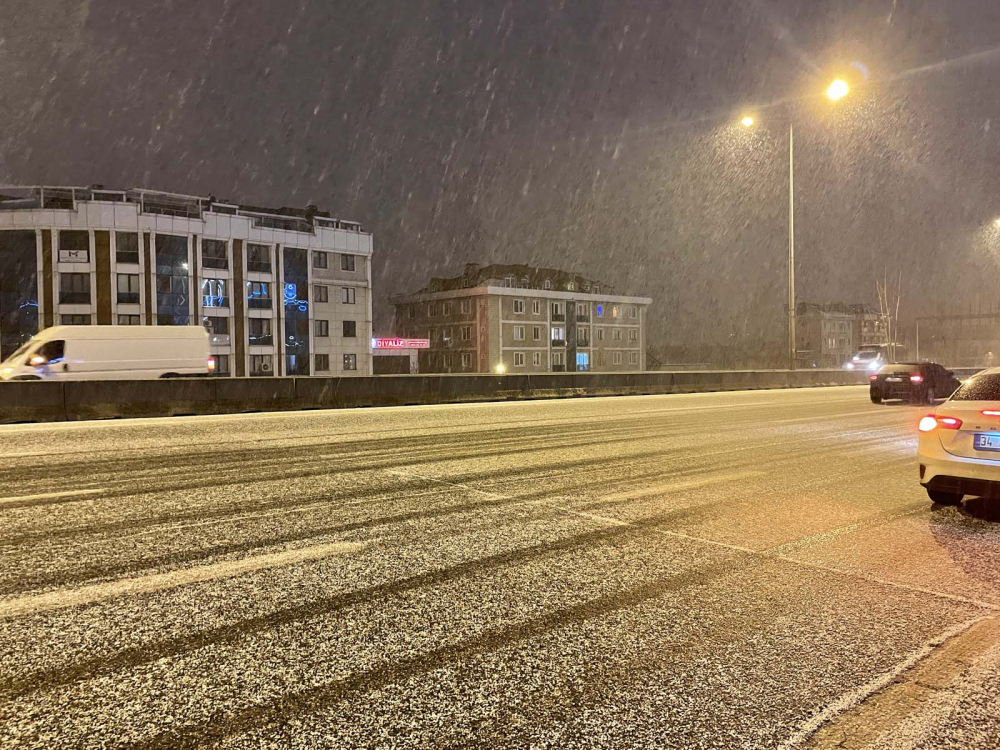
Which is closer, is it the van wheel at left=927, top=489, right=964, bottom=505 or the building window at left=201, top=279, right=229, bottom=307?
the van wheel at left=927, top=489, right=964, bottom=505

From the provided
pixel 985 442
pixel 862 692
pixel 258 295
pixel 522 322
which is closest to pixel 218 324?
pixel 258 295

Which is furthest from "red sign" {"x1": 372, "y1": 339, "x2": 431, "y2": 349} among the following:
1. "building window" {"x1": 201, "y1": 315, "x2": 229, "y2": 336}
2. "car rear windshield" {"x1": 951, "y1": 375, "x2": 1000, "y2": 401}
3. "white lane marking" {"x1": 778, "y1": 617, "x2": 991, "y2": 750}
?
"white lane marking" {"x1": 778, "y1": 617, "x2": 991, "y2": 750}

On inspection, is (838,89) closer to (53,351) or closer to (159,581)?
(159,581)

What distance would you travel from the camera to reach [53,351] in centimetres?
2291

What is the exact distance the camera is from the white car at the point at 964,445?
577 centimetres

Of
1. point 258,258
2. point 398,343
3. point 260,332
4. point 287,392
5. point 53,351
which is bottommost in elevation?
point 287,392

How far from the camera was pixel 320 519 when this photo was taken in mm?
5629

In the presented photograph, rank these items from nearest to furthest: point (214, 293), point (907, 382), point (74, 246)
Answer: point (907, 382), point (74, 246), point (214, 293)

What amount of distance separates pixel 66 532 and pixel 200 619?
2.45 m

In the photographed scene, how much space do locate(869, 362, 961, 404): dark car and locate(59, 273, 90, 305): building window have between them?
5244 centimetres

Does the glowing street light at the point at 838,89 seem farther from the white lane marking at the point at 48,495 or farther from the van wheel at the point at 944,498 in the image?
the white lane marking at the point at 48,495

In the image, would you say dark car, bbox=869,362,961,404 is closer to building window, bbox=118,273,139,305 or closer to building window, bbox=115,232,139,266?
building window, bbox=118,273,139,305

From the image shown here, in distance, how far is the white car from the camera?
18.9 ft

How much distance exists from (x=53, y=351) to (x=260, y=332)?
3512cm
